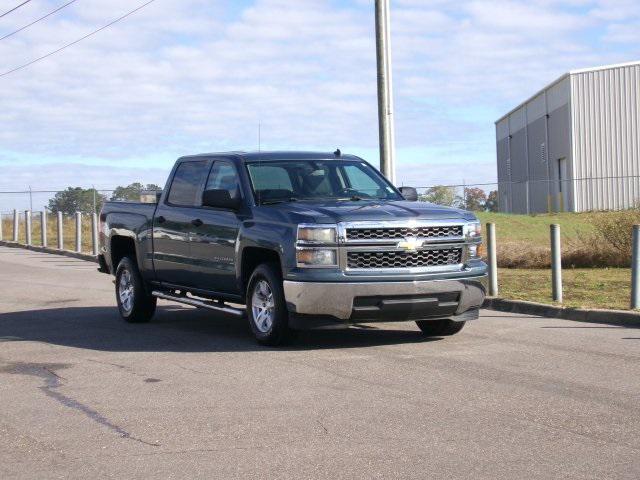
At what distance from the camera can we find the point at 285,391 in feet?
27.0

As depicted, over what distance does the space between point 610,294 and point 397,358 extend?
574cm

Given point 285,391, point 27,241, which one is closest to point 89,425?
point 285,391

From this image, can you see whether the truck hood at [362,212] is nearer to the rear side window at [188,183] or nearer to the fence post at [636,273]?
the rear side window at [188,183]

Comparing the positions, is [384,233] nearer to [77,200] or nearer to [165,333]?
[165,333]

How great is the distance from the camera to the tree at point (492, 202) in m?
47.9

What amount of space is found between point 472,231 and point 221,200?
257 centimetres

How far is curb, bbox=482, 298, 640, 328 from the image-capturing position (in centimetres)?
1199

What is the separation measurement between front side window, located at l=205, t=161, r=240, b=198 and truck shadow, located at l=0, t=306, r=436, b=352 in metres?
1.59

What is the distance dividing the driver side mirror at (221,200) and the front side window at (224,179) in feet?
0.55

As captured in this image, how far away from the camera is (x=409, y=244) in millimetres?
10195

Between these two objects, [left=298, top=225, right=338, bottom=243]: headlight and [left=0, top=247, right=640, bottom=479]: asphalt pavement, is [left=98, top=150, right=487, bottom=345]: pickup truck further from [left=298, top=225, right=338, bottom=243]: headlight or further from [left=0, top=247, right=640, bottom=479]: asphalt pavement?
[left=0, top=247, right=640, bottom=479]: asphalt pavement

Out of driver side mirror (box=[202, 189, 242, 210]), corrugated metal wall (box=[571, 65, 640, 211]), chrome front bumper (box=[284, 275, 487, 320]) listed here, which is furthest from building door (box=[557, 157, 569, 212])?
chrome front bumper (box=[284, 275, 487, 320])

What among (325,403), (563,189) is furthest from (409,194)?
(563,189)

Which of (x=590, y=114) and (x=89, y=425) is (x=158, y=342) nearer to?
(x=89, y=425)
